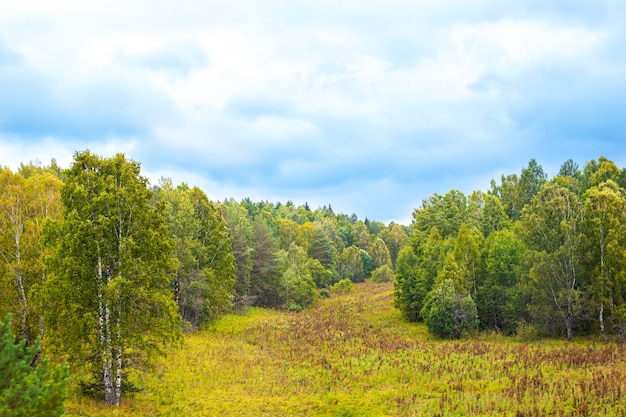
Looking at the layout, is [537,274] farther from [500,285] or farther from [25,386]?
[25,386]

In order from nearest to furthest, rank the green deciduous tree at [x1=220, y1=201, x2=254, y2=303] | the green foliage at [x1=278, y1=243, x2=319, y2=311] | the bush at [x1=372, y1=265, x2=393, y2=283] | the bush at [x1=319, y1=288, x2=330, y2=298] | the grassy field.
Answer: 1. the grassy field
2. the green deciduous tree at [x1=220, y1=201, x2=254, y2=303]
3. the green foliage at [x1=278, y1=243, x2=319, y2=311]
4. the bush at [x1=319, y1=288, x2=330, y2=298]
5. the bush at [x1=372, y1=265, x2=393, y2=283]

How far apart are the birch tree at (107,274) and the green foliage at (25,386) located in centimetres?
572

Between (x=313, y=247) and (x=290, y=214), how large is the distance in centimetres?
5984

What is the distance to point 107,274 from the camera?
1750cm

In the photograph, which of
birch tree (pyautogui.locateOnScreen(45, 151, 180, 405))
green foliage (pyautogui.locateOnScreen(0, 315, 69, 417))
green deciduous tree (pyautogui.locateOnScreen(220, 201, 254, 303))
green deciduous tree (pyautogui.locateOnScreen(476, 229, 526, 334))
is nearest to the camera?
green foliage (pyautogui.locateOnScreen(0, 315, 69, 417))

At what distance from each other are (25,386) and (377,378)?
18.1 meters

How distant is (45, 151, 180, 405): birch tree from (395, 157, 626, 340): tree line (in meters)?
26.2

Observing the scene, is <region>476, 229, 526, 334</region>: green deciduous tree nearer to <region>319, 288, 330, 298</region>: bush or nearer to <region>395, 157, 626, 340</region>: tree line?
<region>395, 157, 626, 340</region>: tree line

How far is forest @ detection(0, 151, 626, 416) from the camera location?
16.6 m

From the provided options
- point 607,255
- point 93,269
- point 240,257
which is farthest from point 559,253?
point 240,257

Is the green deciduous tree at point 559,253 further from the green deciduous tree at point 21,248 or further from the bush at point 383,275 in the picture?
the bush at point 383,275

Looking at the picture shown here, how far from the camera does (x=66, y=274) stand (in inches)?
640

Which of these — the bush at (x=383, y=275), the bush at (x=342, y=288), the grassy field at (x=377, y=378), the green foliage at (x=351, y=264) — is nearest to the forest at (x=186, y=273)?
the grassy field at (x=377, y=378)

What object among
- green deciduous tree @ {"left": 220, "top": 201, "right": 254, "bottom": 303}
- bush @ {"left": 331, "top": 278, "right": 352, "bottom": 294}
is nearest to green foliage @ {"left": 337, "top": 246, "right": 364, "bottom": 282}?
bush @ {"left": 331, "top": 278, "right": 352, "bottom": 294}
